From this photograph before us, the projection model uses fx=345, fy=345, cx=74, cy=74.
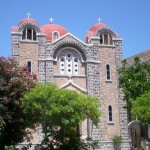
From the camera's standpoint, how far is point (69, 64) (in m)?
35.2

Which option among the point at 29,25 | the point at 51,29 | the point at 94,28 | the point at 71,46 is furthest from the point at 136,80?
the point at 51,29

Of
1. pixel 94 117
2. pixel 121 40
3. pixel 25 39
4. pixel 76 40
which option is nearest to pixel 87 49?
pixel 76 40

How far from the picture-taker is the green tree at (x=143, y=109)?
20.7 m

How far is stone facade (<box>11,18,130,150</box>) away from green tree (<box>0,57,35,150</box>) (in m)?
10.9

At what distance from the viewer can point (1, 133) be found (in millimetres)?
21156

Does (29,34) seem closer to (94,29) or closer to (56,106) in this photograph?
(94,29)

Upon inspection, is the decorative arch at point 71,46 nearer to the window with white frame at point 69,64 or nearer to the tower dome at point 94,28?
the window with white frame at point 69,64

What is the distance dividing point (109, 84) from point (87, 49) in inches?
168

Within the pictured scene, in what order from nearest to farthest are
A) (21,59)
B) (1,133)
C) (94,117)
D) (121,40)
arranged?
(1,133) → (94,117) → (21,59) → (121,40)

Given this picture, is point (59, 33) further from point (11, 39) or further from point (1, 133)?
point (1, 133)

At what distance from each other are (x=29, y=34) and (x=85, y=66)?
657cm

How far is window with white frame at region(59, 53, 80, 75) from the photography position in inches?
1375

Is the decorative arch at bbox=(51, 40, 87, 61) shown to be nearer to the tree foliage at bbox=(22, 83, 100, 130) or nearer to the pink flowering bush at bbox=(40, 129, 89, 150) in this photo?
the tree foliage at bbox=(22, 83, 100, 130)

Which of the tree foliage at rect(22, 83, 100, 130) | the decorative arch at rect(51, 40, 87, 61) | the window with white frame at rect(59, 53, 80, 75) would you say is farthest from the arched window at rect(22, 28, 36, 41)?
the tree foliage at rect(22, 83, 100, 130)
